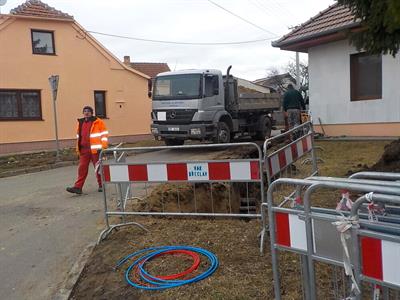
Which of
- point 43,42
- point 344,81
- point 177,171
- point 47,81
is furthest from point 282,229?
point 43,42

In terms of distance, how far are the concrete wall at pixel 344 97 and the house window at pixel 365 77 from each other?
20 cm

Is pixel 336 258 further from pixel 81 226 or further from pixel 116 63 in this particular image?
pixel 116 63

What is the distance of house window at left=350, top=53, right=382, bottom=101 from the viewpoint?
15.5 meters

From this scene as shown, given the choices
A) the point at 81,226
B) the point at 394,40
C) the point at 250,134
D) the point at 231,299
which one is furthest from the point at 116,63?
the point at 231,299

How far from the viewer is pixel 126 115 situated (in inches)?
1009

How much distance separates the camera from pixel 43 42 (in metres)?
22.2

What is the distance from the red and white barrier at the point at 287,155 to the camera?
6066mm

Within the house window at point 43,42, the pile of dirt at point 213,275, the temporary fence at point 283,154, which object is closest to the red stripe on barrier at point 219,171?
the temporary fence at point 283,154

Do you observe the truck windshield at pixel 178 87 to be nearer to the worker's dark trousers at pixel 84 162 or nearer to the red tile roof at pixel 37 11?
the worker's dark trousers at pixel 84 162

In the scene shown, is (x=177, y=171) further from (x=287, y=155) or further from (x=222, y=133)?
(x=222, y=133)

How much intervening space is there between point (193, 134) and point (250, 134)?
462 centimetres

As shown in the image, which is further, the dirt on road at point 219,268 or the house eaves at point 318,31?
the house eaves at point 318,31

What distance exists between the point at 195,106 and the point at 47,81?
9.73 m

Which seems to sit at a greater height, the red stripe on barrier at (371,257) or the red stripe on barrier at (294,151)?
the red stripe on barrier at (294,151)
